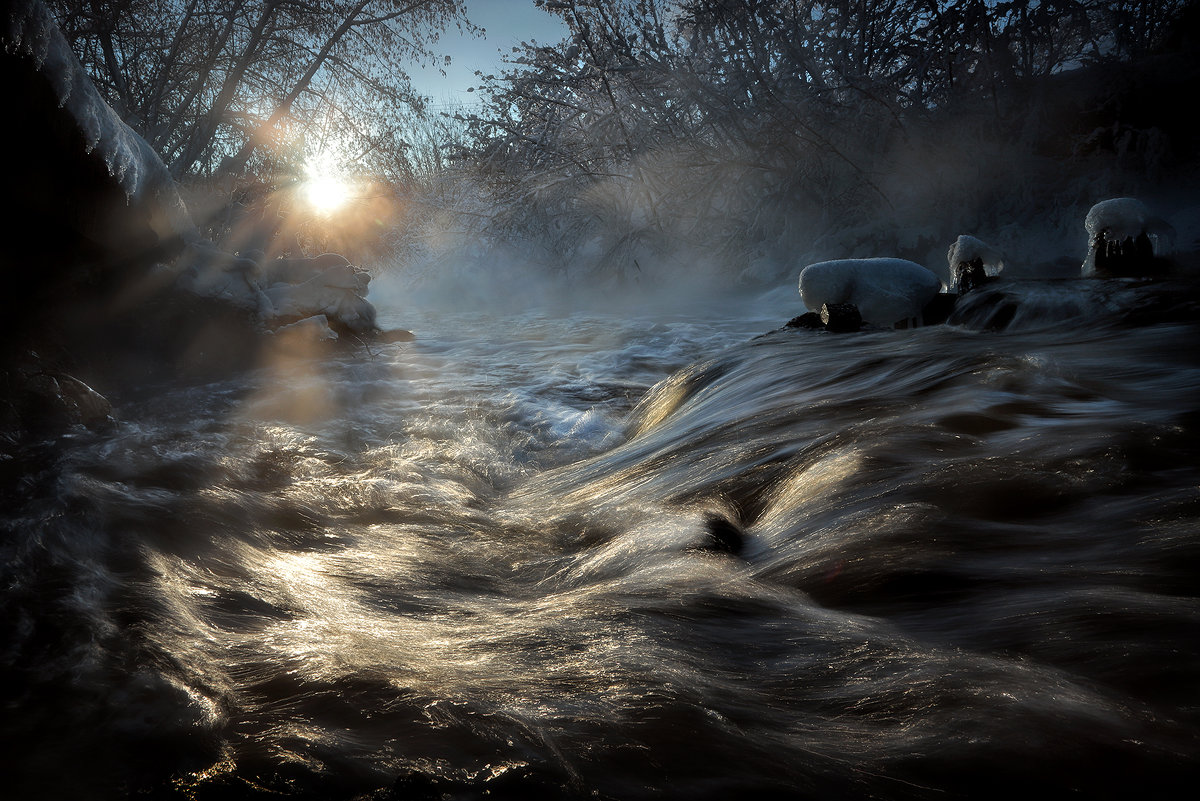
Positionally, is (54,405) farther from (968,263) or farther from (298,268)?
(968,263)

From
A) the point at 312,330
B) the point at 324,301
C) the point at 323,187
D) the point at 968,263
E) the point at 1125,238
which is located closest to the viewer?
the point at 1125,238

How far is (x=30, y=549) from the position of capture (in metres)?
2.18

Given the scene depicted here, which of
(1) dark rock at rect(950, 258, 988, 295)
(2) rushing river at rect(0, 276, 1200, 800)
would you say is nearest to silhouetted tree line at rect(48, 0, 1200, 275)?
(1) dark rock at rect(950, 258, 988, 295)

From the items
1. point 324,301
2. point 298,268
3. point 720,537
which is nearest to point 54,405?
point 720,537

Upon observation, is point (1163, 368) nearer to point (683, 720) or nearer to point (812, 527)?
point (812, 527)

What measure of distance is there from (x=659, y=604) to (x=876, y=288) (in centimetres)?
565

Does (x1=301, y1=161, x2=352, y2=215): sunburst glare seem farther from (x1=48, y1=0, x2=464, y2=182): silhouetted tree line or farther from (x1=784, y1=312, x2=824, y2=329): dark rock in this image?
(x1=784, y1=312, x2=824, y2=329): dark rock

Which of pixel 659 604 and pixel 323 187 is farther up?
pixel 323 187

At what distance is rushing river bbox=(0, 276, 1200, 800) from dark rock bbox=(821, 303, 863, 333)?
2236 millimetres

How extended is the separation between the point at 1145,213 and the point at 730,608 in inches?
260

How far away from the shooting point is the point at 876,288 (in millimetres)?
6617

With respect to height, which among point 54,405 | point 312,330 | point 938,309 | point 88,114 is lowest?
point 938,309

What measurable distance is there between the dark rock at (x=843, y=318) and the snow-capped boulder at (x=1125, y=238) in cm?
202

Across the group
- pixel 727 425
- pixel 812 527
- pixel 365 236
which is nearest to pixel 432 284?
pixel 365 236
